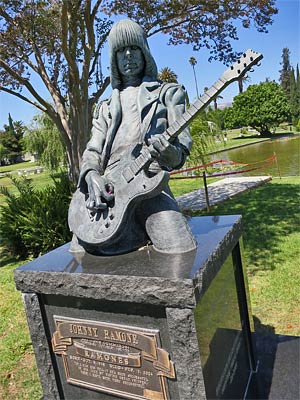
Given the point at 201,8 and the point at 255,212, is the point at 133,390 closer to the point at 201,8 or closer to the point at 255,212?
the point at 255,212

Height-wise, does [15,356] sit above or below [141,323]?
below

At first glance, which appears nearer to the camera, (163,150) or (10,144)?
(163,150)

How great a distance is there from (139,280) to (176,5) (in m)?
7.53

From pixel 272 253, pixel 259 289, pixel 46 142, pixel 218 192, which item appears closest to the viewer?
pixel 259 289

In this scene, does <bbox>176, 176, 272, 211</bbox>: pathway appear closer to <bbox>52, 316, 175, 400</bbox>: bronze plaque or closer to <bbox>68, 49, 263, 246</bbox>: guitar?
<bbox>68, 49, 263, 246</bbox>: guitar

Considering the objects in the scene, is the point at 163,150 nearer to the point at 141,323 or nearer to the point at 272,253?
the point at 141,323

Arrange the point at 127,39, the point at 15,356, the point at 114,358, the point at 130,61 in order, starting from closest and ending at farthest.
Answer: the point at 114,358, the point at 127,39, the point at 130,61, the point at 15,356

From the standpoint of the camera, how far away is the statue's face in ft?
8.45

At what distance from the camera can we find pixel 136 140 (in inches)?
101

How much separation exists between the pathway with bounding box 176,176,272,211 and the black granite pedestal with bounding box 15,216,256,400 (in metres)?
6.27

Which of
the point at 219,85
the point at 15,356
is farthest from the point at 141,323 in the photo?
the point at 15,356

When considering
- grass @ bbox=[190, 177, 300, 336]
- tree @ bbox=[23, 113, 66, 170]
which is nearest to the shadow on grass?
grass @ bbox=[190, 177, 300, 336]

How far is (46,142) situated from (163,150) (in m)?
23.6

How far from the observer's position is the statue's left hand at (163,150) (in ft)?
7.13
